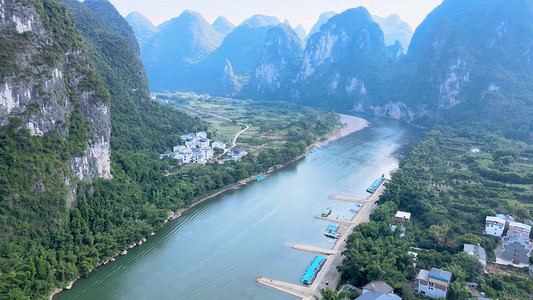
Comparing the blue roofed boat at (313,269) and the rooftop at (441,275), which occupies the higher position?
the rooftop at (441,275)

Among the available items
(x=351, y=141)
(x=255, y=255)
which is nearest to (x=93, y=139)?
(x=255, y=255)

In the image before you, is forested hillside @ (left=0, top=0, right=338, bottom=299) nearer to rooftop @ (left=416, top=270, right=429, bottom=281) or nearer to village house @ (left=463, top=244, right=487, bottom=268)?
rooftop @ (left=416, top=270, right=429, bottom=281)

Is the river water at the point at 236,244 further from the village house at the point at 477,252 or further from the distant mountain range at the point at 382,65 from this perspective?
the distant mountain range at the point at 382,65

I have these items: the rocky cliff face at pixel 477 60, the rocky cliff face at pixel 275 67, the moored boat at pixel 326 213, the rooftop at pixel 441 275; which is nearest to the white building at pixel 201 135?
the moored boat at pixel 326 213

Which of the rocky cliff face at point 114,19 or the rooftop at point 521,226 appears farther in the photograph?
the rocky cliff face at point 114,19

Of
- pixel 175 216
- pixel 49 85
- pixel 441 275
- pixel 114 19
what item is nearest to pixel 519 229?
pixel 441 275

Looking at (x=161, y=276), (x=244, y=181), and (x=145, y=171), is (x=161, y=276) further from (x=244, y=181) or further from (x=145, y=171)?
(x=244, y=181)
